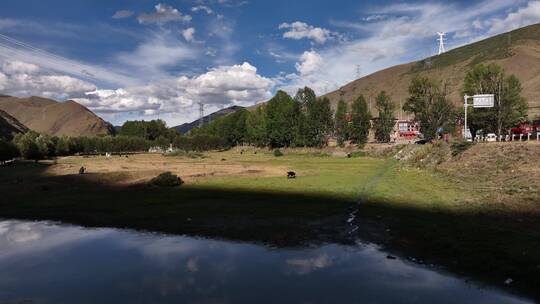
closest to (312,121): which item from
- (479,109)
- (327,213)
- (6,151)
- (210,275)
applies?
(479,109)

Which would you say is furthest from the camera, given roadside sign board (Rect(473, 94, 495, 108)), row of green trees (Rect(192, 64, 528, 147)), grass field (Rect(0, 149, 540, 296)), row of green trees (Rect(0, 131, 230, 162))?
row of green trees (Rect(0, 131, 230, 162))

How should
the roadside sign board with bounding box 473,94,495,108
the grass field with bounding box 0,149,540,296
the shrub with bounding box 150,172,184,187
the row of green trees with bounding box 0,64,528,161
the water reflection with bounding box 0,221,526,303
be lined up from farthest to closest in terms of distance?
the row of green trees with bounding box 0,64,528,161
the roadside sign board with bounding box 473,94,495,108
the shrub with bounding box 150,172,184,187
the grass field with bounding box 0,149,540,296
the water reflection with bounding box 0,221,526,303

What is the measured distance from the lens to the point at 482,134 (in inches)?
3910

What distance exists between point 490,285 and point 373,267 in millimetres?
4497

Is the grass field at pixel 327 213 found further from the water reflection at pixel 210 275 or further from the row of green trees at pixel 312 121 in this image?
the row of green trees at pixel 312 121

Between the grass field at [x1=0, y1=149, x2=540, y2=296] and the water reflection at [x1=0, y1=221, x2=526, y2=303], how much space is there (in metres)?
1.96

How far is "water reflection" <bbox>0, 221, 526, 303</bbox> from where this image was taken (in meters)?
15.0

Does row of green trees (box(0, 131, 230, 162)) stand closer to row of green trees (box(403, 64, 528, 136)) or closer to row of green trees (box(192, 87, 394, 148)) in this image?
row of green trees (box(192, 87, 394, 148))

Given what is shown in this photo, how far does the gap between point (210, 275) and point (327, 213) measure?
1437cm

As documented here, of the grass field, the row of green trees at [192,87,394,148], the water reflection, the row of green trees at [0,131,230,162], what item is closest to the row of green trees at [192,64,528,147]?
the row of green trees at [192,87,394,148]

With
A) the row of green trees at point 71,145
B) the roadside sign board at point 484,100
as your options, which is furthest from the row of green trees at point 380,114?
the row of green trees at point 71,145

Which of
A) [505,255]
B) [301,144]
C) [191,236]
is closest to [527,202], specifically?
[505,255]

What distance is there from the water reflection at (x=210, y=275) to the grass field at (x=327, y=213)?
1.96 meters

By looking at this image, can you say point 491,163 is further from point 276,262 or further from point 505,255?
point 276,262
